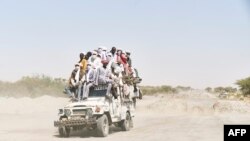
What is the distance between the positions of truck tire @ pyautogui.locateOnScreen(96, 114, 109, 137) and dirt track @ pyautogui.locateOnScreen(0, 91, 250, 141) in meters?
0.34

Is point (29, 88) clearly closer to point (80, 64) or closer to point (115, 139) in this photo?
point (80, 64)

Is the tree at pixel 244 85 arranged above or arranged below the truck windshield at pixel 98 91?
above

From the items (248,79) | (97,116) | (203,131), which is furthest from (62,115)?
(248,79)

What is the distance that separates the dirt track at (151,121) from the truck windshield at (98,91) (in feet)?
4.78

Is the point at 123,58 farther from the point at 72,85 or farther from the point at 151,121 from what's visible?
the point at 151,121

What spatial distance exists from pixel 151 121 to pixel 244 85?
33.3m

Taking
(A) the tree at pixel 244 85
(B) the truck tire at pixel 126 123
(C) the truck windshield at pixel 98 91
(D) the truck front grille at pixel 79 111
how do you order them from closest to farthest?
1. (D) the truck front grille at pixel 79 111
2. (C) the truck windshield at pixel 98 91
3. (B) the truck tire at pixel 126 123
4. (A) the tree at pixel 244 85

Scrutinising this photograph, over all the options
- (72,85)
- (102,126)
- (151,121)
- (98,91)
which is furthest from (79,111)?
(151,121)

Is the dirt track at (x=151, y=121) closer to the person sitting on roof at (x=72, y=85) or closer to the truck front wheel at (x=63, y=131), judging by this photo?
the truck front wheel at (x=63, y=131)

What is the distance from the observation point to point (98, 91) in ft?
65.2

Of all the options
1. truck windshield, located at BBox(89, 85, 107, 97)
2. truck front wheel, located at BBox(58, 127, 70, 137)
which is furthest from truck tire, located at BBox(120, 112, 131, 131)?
truck front wheel, located at BBox(58, 127, 70, 137)

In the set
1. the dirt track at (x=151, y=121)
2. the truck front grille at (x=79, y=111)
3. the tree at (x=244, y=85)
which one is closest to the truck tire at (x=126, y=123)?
the dirt track at (x=151, y=121)

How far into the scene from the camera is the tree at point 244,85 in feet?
191

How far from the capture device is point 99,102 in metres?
19.0
